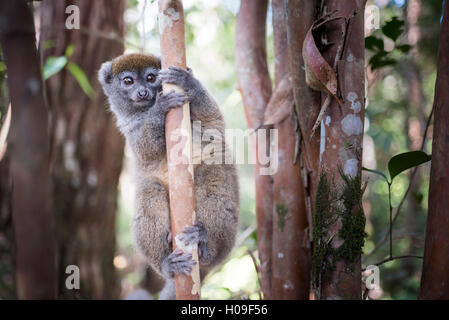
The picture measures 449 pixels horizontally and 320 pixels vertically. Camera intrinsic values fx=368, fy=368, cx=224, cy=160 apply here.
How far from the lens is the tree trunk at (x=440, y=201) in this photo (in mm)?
2387

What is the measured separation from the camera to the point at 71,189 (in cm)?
499

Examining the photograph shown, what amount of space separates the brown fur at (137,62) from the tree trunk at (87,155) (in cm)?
127

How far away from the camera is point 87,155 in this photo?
5137 mm

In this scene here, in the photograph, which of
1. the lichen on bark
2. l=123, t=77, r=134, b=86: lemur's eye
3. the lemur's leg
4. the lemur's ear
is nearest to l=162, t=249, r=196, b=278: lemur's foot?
the lemur's leg

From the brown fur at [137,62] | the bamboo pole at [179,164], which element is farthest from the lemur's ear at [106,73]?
the bamboo pole at [179,164]

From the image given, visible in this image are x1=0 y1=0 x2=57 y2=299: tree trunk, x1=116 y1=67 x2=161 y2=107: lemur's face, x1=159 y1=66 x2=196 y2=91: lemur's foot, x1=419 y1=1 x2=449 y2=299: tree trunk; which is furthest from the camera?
x1=116 y1=67 x2=161 y2=107: lemur's face

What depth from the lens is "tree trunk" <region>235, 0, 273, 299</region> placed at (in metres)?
3.66

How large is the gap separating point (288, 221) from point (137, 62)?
6.99 feet

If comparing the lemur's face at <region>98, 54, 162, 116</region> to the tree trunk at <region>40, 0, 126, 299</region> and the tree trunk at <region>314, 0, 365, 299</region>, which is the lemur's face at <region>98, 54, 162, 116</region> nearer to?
the tree trunk at <region>40, 0, 126, 299</region>

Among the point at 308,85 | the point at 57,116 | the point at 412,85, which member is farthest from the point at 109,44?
the point at 412,85

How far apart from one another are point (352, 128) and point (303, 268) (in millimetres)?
1362

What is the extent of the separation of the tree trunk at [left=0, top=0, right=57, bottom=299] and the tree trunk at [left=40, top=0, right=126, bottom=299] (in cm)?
335
